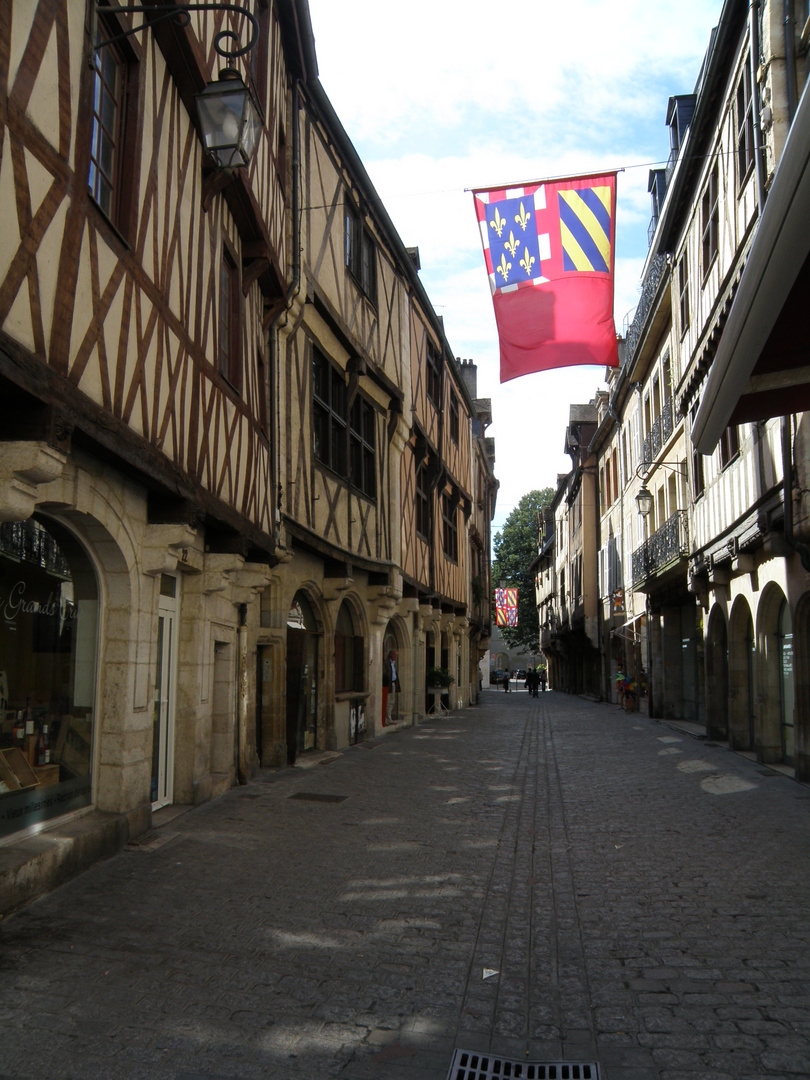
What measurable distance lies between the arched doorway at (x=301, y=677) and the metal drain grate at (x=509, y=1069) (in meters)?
7.07

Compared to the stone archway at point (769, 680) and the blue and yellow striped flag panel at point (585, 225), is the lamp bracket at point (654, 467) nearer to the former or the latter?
the stone archway at point (769, 680)

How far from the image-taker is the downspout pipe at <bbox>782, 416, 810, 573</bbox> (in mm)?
8867

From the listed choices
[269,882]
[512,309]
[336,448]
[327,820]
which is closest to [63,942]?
[269,882]

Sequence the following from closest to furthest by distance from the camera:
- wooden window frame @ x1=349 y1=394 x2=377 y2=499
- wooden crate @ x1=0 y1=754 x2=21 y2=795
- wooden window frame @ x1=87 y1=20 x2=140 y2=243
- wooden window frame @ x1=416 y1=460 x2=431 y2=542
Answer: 1. wooden crate @ x1=0 y1=754 x2=21 y2=795
2. wooden window frame @ x1=87 y1=20 x2=140 y2=243
3. wooden window frame @ x1=349 y1=394 x2=377 y2=499
4. wooden window frame @ x1=416 y1=460 x2=431 y2=542

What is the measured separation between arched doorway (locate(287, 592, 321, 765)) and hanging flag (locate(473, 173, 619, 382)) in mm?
3899

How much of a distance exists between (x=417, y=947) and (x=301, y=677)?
6.29m

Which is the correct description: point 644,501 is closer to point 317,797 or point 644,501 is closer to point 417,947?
point 317,797

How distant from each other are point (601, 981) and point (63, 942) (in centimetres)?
237

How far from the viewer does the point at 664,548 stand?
56.6 feet

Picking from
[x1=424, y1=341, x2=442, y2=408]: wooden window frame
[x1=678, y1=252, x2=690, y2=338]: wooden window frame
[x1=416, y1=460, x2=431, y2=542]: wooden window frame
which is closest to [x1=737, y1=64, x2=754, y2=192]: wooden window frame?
[x1=678, y1=252, x2=690, y2=338]: wooden window frame

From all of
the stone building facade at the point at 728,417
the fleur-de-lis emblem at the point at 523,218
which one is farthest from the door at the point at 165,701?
the fleur-de-lis emblem at the point at 523,218

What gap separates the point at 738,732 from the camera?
12.8 meters

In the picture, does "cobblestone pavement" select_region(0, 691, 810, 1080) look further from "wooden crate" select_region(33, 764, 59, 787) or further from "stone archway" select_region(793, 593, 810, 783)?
"stone archway" select_region(793, 593, 810, 783)

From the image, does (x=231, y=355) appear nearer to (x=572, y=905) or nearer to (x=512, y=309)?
(x=512, y=309)
